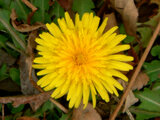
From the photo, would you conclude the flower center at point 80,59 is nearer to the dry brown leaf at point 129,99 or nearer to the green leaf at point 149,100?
the dry brown leaf at point 129,99

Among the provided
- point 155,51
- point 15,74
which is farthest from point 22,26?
point 155,51

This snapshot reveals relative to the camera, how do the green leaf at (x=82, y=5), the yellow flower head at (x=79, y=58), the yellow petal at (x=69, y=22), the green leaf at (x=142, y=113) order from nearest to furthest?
the yellow flower head at (x=79, y=58)
the yellow petal at (x=69, y=22)
the green leaf at (x=82, y=5)
the green leaf at (x=142, y=113)

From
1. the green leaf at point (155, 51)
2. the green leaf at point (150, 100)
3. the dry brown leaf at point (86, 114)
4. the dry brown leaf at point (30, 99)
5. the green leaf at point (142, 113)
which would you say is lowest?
the green leaf at point (142, 113)

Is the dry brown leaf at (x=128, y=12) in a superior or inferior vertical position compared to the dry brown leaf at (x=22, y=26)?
inferior

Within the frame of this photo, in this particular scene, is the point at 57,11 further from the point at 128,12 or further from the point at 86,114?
the point at 86,114

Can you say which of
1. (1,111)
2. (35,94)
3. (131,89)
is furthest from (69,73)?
(1,111)

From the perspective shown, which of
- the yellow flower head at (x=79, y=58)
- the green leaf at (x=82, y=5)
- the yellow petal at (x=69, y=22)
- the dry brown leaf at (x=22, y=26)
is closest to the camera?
the yellow flower head at (x=79, y=58)

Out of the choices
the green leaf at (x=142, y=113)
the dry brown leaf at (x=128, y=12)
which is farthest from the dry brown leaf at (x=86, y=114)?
the dry brown leaf at (x=128, y=12)

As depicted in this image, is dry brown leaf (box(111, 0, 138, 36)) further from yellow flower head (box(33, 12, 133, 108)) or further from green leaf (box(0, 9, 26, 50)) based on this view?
green leaf (box(0, 9, 26, 50))
